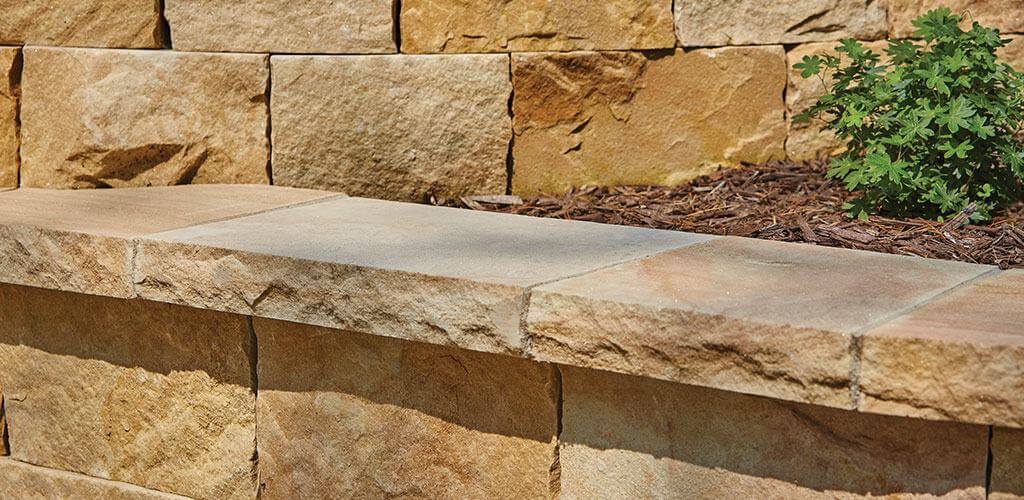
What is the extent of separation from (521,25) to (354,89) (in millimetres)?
597

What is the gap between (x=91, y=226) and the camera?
3182 millimetres

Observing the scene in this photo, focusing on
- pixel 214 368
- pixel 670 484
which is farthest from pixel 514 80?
pixel 670 484

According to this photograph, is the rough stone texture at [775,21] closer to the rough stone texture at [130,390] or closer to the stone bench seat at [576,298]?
the stone bench seat at [576,298]

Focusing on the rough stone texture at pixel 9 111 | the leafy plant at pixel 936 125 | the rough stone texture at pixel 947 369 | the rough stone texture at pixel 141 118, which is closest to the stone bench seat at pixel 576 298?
the rough stone texture at pixel 947 369

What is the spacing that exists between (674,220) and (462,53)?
0.90 metres

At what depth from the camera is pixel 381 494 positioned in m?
2.95

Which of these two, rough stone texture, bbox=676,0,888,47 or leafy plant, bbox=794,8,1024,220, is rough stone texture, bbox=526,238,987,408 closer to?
leafy plant, bbox=794,8,1024,220

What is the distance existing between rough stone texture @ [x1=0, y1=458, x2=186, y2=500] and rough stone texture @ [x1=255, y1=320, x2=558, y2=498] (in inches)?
17.7

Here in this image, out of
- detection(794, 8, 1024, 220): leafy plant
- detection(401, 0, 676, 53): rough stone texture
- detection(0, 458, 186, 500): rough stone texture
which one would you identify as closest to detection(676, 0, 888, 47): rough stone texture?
detection(401, 0, 676, 53): rough stone texture

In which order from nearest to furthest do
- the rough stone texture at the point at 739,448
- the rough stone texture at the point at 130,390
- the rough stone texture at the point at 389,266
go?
the rough stone texture at the point at 739,448 → the rough stone texture at the point at 389,266 → the rough stone texture at the point at 130,390

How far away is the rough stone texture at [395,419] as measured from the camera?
274cm

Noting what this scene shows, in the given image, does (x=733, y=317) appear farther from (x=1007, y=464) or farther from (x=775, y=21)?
(x=775, y=21)

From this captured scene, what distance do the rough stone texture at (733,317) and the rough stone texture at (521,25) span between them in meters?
1.40

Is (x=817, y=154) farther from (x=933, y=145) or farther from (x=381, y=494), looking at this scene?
(x=381, y=494)
